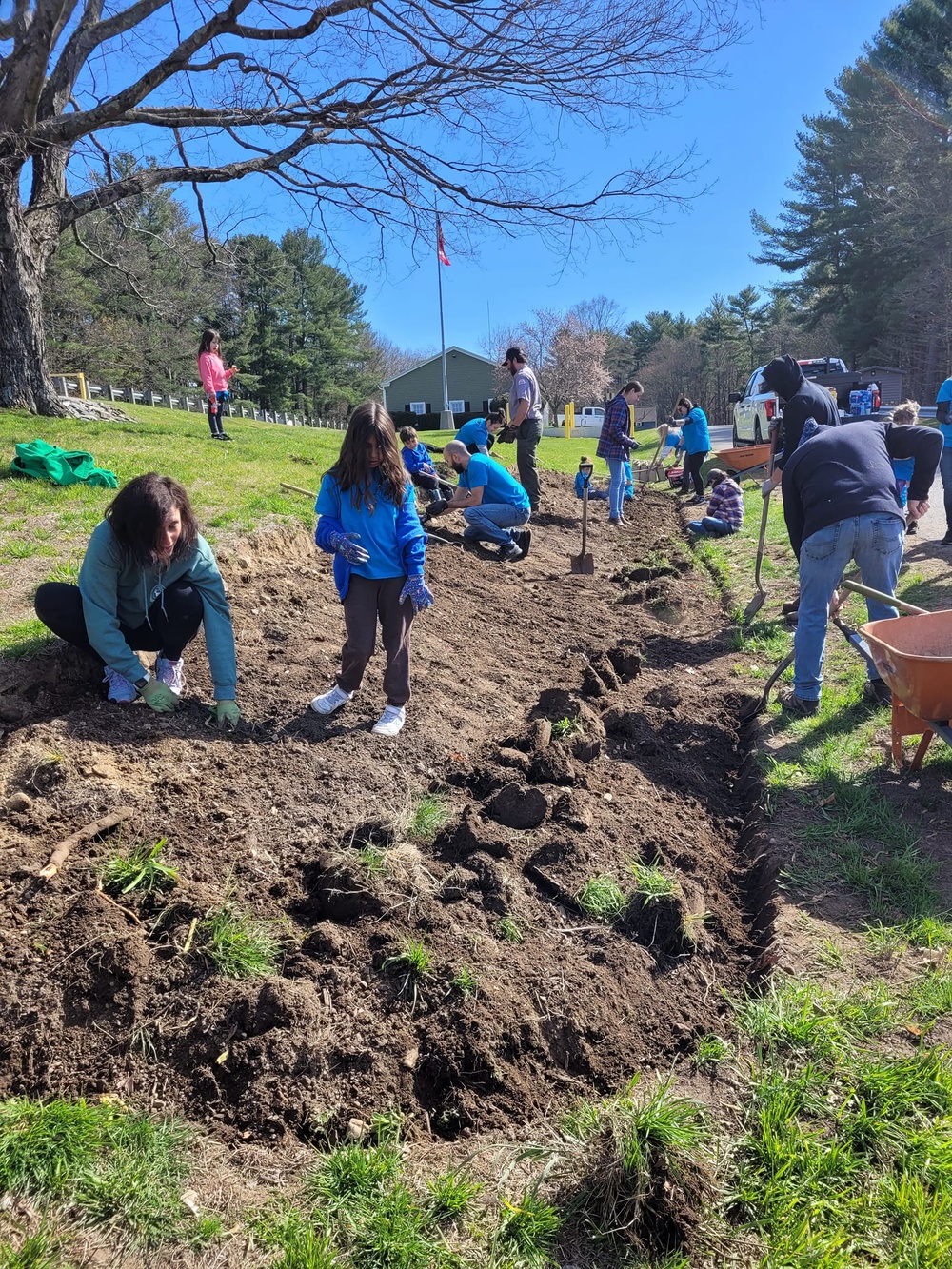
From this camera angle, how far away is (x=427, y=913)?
2.91 meters

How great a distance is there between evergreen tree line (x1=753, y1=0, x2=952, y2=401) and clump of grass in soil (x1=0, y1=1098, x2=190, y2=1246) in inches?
1422

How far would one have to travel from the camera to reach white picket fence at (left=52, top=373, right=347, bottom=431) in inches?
1036

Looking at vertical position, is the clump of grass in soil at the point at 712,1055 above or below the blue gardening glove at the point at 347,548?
below

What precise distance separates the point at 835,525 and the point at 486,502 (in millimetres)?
4969

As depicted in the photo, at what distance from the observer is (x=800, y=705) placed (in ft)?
16.0

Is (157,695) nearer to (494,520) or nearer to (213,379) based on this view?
(494,520)

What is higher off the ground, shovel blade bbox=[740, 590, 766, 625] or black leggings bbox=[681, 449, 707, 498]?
black leggings bbox=[681, 449, 707, 498]

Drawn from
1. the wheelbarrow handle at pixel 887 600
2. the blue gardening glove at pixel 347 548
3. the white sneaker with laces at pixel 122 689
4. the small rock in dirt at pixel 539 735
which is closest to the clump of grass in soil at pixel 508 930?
the small rock in dirt at pixel 539 735

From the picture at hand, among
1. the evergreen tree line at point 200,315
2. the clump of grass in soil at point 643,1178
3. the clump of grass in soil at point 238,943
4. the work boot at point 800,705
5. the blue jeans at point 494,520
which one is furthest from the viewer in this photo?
the evergreen tree line at point 200,315

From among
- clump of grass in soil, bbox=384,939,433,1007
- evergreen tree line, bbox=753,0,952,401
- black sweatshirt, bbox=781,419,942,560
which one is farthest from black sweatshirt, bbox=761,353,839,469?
evergreen tree line, bbox=753,0,952,401

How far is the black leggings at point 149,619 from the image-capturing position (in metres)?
3.92

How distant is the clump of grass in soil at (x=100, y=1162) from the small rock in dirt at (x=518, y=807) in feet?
5.87

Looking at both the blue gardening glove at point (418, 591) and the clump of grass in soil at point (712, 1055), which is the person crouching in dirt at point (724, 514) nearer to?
the blue gardening glove at point (418, 591)

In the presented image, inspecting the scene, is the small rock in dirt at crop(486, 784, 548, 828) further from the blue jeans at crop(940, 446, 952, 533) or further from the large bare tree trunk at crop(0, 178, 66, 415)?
the large bare tree trunk at crop(0, 178, 66, 415)
